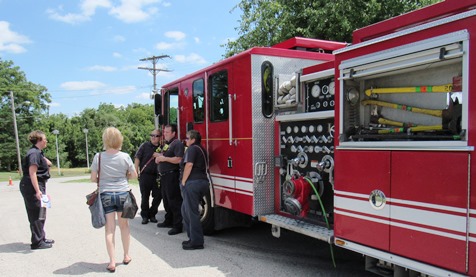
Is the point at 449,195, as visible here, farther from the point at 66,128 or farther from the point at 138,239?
the point at 66,128

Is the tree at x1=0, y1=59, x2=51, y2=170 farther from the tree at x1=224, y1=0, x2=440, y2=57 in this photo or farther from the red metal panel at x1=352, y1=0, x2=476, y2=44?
the red metal panel at x1=352, y1=0, x2=476, y2=44

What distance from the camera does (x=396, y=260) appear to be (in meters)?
3.04

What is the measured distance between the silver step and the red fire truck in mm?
14

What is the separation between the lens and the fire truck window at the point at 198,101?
6098 mm

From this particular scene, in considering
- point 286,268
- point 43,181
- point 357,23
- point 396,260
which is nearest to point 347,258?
point 286,268

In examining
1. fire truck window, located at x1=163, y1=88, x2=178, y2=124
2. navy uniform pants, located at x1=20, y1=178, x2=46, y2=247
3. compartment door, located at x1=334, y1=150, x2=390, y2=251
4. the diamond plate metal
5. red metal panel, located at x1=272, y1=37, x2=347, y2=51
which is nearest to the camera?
compartment door, located at x1=334, y1=150, x2=390, y2=251

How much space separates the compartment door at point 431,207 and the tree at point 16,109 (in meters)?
53.2

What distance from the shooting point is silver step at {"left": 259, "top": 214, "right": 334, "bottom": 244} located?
386cm

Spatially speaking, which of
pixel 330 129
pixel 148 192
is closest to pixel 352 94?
pixel 330 129

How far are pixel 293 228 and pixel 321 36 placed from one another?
7.58 m

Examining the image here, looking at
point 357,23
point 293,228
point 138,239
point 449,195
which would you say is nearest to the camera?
point 449,195

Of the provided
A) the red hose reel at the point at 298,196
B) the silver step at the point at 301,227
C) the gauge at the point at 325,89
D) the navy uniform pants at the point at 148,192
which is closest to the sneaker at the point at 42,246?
the navy uniform pants at the point at 148,192

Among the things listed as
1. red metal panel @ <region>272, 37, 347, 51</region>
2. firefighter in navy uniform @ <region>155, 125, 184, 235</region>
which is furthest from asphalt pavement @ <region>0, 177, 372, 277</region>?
red metal panel @ <region>272, 37, 347, 51</region>

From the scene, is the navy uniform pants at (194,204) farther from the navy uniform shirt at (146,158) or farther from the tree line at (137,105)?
the tree line at (137,105)
